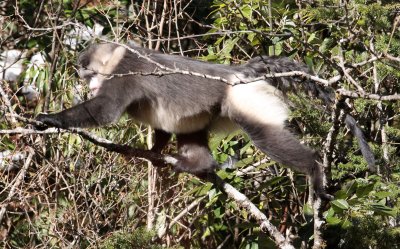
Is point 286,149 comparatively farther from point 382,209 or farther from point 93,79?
point 93,79

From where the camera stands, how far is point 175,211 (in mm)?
6934

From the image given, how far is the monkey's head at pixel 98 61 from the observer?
571 centimetres

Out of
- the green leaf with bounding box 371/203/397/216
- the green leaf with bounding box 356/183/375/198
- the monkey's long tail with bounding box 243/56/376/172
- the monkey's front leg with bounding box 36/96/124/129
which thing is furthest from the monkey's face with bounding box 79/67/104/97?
the green leaf with bounding box 371/203/397/216

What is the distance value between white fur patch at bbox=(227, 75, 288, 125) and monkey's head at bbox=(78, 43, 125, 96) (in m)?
0.96

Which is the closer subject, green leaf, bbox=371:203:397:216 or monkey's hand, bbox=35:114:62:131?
green leaf, bbox=371:203:397:216

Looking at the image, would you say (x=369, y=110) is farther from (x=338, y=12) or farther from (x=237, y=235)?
(x=237, y=235)

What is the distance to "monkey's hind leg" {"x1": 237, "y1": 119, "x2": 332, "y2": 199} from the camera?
5.02m

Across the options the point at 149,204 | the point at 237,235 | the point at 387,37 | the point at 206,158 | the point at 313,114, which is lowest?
the point at 237,235

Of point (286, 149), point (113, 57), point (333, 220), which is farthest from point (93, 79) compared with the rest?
point (333, 220)

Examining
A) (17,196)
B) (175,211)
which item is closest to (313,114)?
(175,211)

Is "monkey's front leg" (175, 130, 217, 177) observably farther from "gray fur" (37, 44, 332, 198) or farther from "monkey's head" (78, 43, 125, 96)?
"monkey's head" (78, 43, 125, 96)

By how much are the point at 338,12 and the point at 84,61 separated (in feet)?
7.40

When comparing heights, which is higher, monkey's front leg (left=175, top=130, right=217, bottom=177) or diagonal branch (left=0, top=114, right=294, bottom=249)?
diagonal branch (left=0, top=114, right=294, bottom=249)

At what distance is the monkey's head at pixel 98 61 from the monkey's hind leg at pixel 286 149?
4.15 feet
